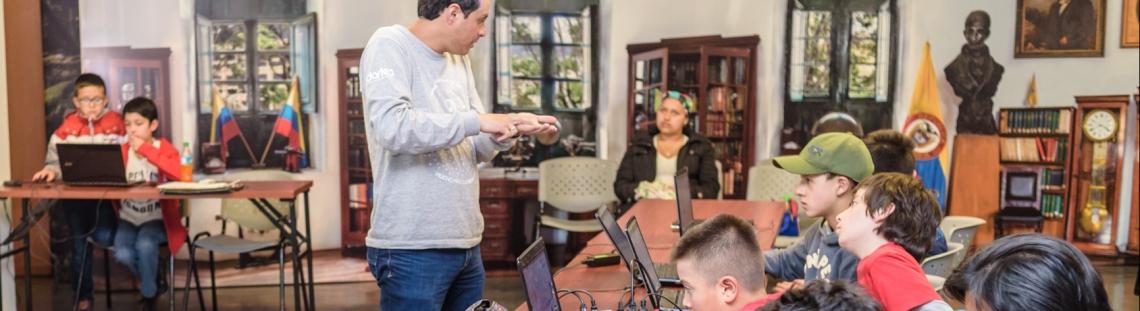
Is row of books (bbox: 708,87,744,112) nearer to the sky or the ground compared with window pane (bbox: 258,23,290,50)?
nearer to the ground

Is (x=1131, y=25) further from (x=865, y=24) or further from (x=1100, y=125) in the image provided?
(x=865, y=24)

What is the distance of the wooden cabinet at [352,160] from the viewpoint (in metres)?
5.65

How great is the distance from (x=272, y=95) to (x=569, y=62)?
6.69 feet

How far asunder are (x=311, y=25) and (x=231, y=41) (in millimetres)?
515

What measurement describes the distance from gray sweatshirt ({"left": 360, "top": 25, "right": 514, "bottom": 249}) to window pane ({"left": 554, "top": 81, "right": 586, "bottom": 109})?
12.2ft

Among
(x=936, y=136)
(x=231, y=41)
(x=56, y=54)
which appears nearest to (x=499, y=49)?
(x=231, y=41)

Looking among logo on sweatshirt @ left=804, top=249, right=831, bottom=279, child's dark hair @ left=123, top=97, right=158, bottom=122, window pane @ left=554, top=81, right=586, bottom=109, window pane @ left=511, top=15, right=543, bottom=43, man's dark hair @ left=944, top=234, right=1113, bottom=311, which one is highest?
window pane @ left=511, top=15, right=543, bottom=43

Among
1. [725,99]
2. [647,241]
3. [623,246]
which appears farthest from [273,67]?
[623,246]

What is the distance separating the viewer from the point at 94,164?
13.9 feet

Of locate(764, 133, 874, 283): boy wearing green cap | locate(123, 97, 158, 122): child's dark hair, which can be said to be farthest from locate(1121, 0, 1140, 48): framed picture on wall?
locate(123, 97, 158, 122): child's dark hair

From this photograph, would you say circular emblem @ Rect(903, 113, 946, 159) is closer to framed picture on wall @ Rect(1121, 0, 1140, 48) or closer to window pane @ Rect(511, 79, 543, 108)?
framed picture on wall @ Rect(1121, 0, 1140, 48)

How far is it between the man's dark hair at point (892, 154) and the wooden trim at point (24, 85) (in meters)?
5.01

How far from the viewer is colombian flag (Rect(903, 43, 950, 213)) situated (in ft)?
20.0

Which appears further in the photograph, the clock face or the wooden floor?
the clock face
